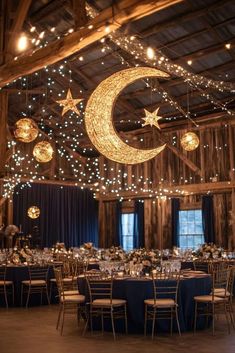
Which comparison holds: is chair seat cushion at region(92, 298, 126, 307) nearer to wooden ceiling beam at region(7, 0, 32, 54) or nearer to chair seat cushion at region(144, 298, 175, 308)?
chair seat cushion at region(144, 298, 175, 308)

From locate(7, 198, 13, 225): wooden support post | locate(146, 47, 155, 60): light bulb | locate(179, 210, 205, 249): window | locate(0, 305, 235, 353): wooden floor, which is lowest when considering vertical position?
locate(0, 305, 235, 353): wooden floor

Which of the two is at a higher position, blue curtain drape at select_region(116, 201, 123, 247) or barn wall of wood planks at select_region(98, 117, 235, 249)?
barn wall of wood planks at select_region(98, 117, 235, 249)

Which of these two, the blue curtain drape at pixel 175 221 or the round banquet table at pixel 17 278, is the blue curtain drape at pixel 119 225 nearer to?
the blue curtain drape at pixel 175 221

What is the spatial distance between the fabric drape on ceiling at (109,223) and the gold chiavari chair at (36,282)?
26.1 ft

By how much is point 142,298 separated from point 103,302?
57 centimetres

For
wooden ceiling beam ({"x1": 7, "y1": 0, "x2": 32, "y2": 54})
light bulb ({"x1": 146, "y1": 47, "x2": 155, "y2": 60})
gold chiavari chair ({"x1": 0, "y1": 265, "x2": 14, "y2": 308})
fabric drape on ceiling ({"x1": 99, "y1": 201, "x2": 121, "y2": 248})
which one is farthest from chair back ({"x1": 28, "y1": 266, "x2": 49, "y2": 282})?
fabric drape on ceiling ({"x1": 99, "y1": 201, "x2": 121, "y2": 248})

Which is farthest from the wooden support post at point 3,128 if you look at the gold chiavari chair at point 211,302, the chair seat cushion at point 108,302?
the gold chiavari chair at point 211,302

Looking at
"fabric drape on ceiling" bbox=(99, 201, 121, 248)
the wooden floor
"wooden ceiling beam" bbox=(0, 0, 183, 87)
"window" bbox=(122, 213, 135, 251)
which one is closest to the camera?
"wooden ceiling beam" bbox=(0, 0, 183, 87)

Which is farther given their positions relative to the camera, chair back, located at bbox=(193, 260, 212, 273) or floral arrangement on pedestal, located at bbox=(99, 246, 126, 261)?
chair back, located at bbox=(193, 260, 212, 273)

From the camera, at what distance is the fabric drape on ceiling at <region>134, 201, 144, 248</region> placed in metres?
16.8

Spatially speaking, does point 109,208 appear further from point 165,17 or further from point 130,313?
point 130,313

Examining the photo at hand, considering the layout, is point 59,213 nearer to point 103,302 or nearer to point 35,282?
point 35,282

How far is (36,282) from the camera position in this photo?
9.56m

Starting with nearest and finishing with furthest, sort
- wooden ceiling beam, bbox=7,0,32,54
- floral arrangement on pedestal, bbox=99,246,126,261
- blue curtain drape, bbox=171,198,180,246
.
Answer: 1. wooden ceiling beam, bbox=7,0,32,54
2. floral arrangement on pedestal, bbox=99,246,126,261
3. blue curtain drape, bbox=171,198,180,246
